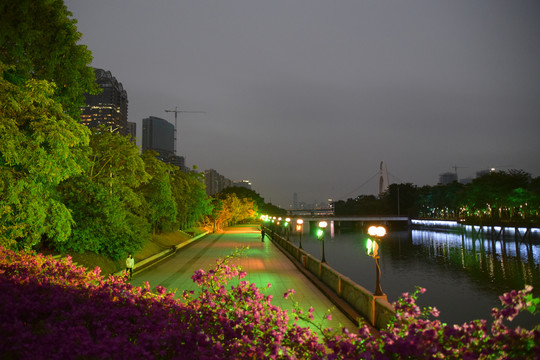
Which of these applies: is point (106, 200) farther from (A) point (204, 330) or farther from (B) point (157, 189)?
(A) point (204, 330)

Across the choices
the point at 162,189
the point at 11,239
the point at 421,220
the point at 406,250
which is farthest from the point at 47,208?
the point at 421,220

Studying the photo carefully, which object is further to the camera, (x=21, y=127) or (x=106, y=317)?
(x=21, y=127)

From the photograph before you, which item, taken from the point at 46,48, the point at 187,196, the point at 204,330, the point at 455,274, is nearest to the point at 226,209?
the point at 187,196

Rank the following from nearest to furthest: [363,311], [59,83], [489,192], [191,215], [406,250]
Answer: [363,311] → [59,83] → [191,215] → [406,250] → [489,192]

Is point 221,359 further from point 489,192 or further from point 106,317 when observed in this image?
point 489,192

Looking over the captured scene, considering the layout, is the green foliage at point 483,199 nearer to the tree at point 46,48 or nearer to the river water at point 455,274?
the river water at point 455,274

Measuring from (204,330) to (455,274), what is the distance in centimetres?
4222

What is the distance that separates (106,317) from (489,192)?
3590 inches

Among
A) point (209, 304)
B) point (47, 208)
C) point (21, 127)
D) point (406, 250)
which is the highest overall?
point (21, 127)

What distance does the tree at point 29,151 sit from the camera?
527 inches

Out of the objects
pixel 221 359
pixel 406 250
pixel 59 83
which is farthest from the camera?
pixel 406 250

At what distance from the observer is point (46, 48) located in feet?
59.5

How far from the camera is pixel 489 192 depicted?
84312 mm

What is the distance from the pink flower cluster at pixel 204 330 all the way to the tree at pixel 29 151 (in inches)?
240
